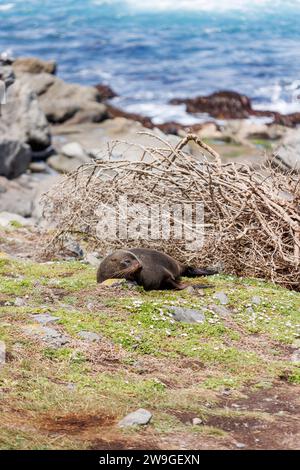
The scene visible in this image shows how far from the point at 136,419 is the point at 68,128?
28176 millimetres

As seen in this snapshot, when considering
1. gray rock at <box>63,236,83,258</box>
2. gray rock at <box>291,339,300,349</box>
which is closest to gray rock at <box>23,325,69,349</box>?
gray rock at <box>291,339,300,349</box>

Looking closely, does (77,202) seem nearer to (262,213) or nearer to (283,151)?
(262,213)

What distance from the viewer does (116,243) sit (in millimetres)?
12617

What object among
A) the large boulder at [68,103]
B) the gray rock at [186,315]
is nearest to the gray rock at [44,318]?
the gray rock at [186,315]

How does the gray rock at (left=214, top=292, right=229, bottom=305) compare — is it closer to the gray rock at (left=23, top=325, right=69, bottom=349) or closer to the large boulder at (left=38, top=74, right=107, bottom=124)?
the gray rock at (left=23, top=325, right=69, bottom=349)

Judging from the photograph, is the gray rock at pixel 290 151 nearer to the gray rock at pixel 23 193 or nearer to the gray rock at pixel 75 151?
the gray rock at pixel 23 193

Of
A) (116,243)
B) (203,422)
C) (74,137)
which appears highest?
(203,422)

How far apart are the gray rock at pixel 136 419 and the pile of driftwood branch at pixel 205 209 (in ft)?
17.0

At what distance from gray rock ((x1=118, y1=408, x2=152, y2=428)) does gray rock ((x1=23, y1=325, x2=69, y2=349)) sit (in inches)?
67.8

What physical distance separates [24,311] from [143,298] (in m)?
1.61

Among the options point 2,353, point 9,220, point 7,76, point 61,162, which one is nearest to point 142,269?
point 2,353

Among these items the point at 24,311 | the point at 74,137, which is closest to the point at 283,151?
the point at 24,311

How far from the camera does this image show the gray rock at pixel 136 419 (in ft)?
20.7

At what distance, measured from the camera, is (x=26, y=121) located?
2977 centimetres
